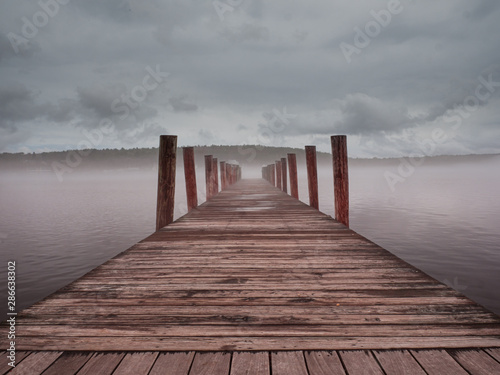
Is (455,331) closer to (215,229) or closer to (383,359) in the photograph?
(383,359)

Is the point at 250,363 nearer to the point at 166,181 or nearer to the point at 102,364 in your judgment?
the point at 102,364

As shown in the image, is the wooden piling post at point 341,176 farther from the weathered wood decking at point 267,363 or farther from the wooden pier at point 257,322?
the weathered wood decking at point 267,363

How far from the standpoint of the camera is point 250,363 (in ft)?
6.45

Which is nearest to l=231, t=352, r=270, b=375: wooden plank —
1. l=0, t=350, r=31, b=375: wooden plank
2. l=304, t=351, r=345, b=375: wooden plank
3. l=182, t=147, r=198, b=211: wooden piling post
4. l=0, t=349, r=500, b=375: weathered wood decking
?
l=0, t=349, r=500, b=375: weathered wood decking

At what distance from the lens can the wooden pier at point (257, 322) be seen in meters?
1.98

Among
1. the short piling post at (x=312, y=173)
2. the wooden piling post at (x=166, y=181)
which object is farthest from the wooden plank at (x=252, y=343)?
the short piling post at (x=312, y=173)

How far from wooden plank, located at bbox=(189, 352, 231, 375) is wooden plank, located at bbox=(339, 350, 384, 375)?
685mm

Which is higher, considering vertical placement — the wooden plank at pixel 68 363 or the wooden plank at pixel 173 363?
the wooden plank at pixel 68 363

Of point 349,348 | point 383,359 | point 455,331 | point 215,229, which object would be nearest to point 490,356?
point 455,331

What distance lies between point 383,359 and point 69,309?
2.30m

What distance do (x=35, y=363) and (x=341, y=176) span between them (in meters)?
6.90

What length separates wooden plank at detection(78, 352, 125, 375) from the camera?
193 centimetres

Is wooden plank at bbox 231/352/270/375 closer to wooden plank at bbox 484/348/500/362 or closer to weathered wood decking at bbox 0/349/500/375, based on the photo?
weathered wood decking at bbox 0/349/500/375

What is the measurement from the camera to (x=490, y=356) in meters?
1.98
